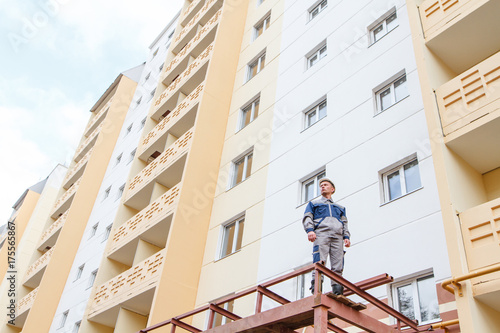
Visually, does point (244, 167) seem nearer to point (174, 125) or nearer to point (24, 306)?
point (174, 125)

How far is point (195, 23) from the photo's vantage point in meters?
27.0

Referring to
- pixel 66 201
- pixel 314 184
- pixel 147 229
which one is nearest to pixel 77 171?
pixel 66 201

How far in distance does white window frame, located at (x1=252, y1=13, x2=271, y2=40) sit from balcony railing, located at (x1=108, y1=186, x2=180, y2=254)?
8.70 metres

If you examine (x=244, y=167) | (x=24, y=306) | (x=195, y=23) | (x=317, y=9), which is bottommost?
(x=24, y=306)

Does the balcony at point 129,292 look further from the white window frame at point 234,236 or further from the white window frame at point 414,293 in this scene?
the white window frame at point 414,293

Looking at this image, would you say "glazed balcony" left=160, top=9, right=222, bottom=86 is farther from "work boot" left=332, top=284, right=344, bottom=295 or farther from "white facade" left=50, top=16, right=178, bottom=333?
"work boot" left=332, top=284, right=344, bottom=295

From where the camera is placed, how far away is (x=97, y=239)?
80.0ft

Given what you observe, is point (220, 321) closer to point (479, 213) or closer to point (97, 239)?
point (479, 213)

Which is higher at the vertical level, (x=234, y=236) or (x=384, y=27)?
(x=384, y=27)

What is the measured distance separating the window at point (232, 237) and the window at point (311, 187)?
273 cm

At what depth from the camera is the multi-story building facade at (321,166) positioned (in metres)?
8.32

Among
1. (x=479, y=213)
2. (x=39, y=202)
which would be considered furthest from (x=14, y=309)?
(x=479, y=213)

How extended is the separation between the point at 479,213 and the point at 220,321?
8168 millimetres

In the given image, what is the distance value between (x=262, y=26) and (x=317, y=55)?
639 cm
